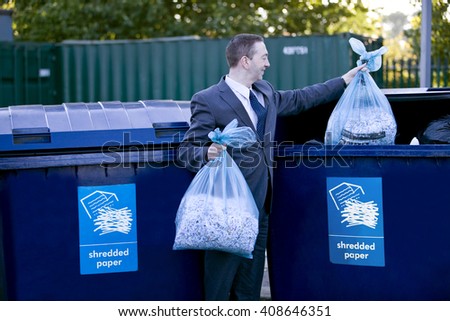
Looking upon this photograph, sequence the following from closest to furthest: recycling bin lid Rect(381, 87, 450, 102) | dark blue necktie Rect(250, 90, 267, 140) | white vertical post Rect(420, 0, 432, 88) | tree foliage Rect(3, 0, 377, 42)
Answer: dark blue necktie Rect(250, 90, 267, 140) < recycling bin lid Rect(381, 87, 450, 102) < white vertical post Rect(420, 0, 432, 88) < tree foliage Rect(3, 0, 377, 42)

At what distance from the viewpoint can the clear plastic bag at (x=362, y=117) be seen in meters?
Result: 3.89

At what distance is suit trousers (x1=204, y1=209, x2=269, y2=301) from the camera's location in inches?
153

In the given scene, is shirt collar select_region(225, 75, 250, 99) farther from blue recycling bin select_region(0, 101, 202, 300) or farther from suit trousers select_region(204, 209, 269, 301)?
suit trousers select_region(204, 209, 269, 301)

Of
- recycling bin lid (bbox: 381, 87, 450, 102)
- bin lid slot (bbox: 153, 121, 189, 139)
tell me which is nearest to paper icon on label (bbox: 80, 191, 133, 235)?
bin lid slot (bbox: 153, 121, 189, 139)

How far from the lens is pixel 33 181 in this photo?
3.78 m

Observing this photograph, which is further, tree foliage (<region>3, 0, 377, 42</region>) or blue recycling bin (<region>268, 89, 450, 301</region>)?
tree foliage (<region>3, 0, 377, 42</region>)

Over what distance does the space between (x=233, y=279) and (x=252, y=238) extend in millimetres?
369

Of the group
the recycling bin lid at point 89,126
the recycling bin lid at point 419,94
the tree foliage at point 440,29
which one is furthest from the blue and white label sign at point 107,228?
the tree foliage at point 440,29

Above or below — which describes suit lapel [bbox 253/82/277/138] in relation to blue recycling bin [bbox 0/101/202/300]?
above

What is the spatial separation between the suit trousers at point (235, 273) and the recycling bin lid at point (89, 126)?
0.60 metres

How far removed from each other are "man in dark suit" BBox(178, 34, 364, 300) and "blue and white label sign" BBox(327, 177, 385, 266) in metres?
0.32

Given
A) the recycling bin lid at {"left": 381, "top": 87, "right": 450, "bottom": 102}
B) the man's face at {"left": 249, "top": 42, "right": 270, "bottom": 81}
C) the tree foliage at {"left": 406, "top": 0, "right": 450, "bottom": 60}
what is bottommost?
the recycling bin lid at {"left": 381, "top": 87, "right": 450, "bottom": 102}

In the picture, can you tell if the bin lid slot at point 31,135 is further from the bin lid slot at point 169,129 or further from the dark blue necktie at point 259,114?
the dark blue necktie at point 259,114

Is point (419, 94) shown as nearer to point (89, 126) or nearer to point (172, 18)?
point (89, 126)
